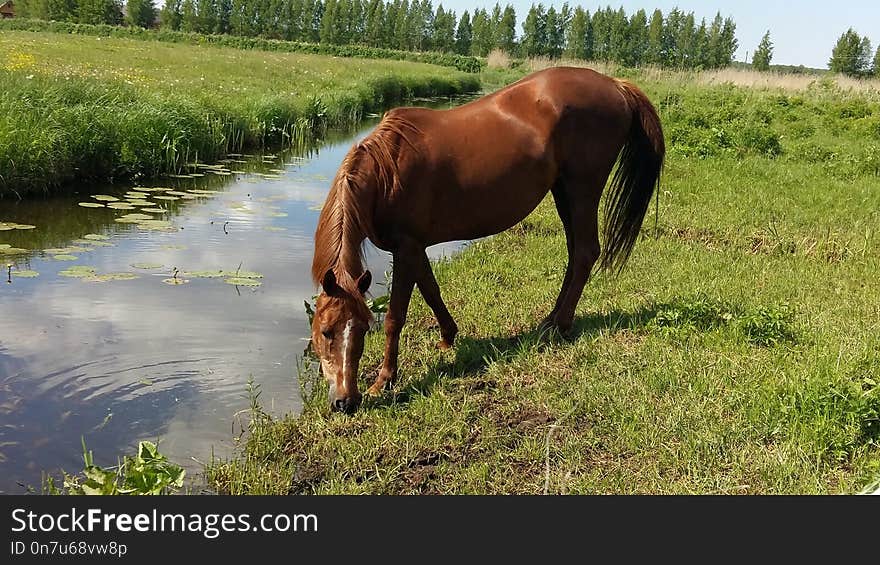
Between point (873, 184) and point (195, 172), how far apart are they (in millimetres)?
11077

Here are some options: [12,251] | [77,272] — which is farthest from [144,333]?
[12,251]

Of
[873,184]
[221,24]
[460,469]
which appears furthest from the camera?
[221,24]

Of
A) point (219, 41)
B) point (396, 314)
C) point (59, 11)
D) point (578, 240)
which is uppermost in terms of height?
point (59, 11)

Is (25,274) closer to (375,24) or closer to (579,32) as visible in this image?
(579,32)

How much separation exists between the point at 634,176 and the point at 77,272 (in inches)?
209

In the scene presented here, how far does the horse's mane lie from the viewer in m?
4.08

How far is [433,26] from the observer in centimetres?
8506

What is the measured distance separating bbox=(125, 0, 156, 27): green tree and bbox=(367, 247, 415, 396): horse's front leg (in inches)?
3245

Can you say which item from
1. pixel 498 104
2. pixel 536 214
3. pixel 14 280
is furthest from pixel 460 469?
pixel 536 214

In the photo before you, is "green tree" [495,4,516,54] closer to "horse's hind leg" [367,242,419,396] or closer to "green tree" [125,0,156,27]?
"green tree" [125,0,156,27]

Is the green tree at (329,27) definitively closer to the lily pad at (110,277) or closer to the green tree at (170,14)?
the green tree at (170,14)

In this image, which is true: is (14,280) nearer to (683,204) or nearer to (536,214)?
(536,214)

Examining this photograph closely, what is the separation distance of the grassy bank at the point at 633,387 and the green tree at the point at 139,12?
79.9 meters
